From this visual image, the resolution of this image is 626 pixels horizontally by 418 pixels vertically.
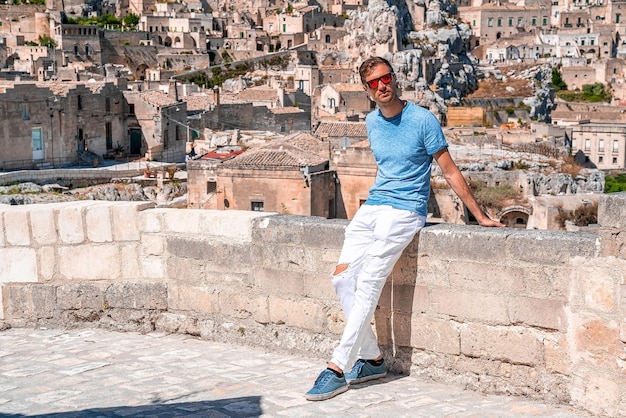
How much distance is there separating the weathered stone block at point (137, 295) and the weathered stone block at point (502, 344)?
2191mm

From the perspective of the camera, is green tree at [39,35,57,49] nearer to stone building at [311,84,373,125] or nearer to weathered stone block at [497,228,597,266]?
stone building at [311,84,373,125]

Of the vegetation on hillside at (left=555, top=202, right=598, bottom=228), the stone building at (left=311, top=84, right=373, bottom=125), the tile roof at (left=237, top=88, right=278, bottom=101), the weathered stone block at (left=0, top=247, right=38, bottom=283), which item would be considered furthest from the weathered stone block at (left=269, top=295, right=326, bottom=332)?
the tile roof at (left=237, top=88, right=278, bottom=101)

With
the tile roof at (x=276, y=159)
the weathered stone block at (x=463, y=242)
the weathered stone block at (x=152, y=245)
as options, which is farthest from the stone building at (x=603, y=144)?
the weathered stone block at (x=463, y=242)

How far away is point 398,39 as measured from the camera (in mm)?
79000

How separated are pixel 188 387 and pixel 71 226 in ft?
5.92

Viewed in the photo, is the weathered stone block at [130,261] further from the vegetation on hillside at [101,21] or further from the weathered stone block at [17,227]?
the vegetation on hillside at [101,21]

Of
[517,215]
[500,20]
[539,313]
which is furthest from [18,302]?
[500,20]

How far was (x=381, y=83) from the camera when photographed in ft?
17.3

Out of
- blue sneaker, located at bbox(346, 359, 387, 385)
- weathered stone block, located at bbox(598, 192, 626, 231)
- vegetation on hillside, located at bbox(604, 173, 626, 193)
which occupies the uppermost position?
weathered stone block, located at bbox(598, 192, 626, 231)

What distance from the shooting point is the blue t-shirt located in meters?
5.22

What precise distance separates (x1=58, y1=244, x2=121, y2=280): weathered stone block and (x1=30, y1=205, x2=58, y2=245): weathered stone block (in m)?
0.11

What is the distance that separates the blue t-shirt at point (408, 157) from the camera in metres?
5.22

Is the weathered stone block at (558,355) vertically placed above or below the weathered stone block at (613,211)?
below

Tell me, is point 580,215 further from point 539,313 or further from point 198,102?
point 198,102
